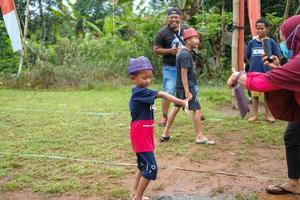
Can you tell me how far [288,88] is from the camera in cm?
367

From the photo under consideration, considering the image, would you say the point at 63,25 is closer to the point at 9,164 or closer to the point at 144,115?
the point at 9,164

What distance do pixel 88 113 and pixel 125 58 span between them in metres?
6.13

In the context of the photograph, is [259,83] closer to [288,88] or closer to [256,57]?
[288,88]

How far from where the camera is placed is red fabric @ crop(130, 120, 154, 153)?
4105 millimetres

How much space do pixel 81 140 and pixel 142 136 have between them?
9.28 feet

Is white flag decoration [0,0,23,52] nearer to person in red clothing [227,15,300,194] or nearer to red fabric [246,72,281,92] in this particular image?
person in red clothing [227,15,300,194]

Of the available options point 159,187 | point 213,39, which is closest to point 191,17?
point 213,39

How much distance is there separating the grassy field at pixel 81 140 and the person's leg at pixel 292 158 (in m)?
1.10

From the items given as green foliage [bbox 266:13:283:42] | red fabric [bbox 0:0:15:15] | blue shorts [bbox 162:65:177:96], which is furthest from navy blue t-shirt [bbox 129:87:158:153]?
green foliage [bbox 266:13:283:42]

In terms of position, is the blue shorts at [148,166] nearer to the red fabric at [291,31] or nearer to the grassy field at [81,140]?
the grassy field at [81,140]

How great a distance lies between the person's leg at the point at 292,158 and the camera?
4325mm

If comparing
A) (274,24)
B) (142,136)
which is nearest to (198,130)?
(142,136)

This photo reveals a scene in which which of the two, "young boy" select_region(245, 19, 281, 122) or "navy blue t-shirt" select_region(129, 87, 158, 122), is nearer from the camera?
"navy blue t-shirt" select_region(129, 87, 158, 122)

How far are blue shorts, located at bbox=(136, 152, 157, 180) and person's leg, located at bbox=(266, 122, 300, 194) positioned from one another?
1.17 meters
